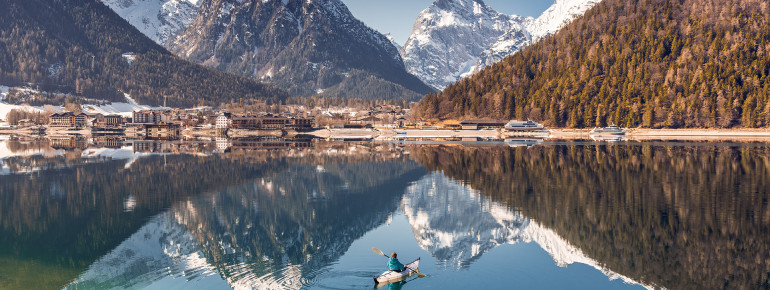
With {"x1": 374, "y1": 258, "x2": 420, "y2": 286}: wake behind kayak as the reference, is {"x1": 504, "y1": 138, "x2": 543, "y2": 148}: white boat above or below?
above

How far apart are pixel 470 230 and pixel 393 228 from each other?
5527 millimetres

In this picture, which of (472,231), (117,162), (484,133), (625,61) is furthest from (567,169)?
(625,61)

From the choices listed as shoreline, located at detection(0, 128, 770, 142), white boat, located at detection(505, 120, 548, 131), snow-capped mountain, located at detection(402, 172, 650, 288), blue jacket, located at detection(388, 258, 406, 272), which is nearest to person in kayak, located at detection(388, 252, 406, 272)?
blue jacket, located at detection(388, 258, 406, 272)

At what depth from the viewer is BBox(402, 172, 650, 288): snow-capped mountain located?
3319 cm

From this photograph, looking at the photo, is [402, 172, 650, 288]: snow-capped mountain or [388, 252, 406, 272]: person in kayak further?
[402, 172, 650, 288]: snow-capped mountain

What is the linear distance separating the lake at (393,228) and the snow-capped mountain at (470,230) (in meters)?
0.18

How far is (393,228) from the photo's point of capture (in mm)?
41375

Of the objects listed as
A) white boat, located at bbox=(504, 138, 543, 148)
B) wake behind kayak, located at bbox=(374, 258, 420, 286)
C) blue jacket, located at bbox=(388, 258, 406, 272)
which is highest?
white boat, located at bbox=(504, 138, 543, 148)

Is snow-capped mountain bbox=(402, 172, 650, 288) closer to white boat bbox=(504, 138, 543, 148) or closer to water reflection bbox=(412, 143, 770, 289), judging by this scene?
water reflection bbox=(412, 143, 770, 289)

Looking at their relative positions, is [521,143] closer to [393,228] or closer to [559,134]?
[559,134]

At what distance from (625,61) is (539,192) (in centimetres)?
16428

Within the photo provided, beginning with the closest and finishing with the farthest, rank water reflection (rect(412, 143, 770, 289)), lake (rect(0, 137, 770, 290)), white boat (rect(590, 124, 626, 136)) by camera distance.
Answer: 1. lake (rect(0, 137, 770, 290))
2. water reflection (rect(412, 143, 770, 289))
3. white boat (rect(590, 124, 626, 136))

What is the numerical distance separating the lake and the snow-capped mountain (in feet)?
0.58

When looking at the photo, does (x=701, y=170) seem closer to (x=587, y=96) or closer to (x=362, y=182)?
(x=362, y=182)
